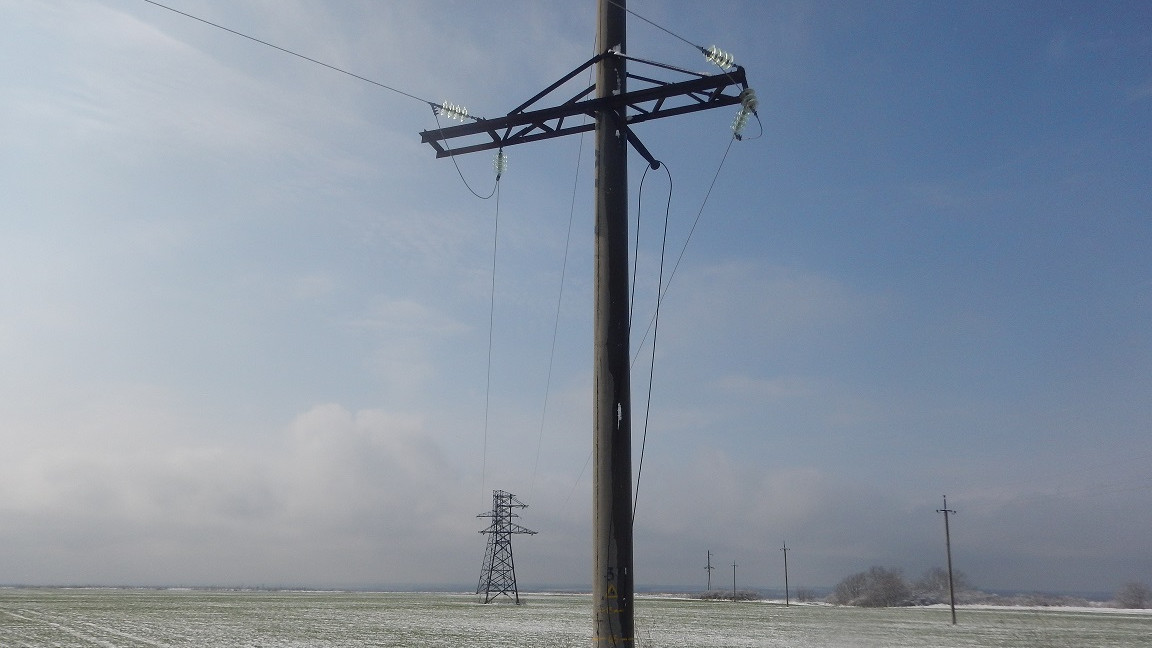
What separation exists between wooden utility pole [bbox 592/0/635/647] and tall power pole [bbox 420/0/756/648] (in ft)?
0.04

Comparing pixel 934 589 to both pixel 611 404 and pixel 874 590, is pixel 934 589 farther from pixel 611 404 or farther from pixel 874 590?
pixel 611 404

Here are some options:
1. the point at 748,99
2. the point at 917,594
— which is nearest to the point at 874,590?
the point at 917,594

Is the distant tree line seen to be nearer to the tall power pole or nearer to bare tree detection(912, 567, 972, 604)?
bare tree detection(912, 567, 972, 604)

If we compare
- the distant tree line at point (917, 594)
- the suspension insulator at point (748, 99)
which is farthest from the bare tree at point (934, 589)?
the suspension insulator at point (748, 99)

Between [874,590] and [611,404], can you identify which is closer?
[611,404]

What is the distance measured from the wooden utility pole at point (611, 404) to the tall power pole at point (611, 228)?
11 millimetres

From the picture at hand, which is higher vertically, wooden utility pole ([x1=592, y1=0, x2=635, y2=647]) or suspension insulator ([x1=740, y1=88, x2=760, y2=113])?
suspension insulator ([x1=740, y1=88, x2=760, y2=113])

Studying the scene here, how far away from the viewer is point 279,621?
44281mm

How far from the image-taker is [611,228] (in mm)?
9203

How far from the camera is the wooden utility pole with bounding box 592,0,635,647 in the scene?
8.53 metres

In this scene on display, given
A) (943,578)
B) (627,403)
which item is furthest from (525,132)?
(943,578)

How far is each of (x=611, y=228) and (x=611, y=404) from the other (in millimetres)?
2058

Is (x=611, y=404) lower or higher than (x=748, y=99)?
lower

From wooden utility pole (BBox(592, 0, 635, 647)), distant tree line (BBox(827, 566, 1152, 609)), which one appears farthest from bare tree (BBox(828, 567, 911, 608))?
wooden utility pole (BBox(592, 0, 635, 647))
